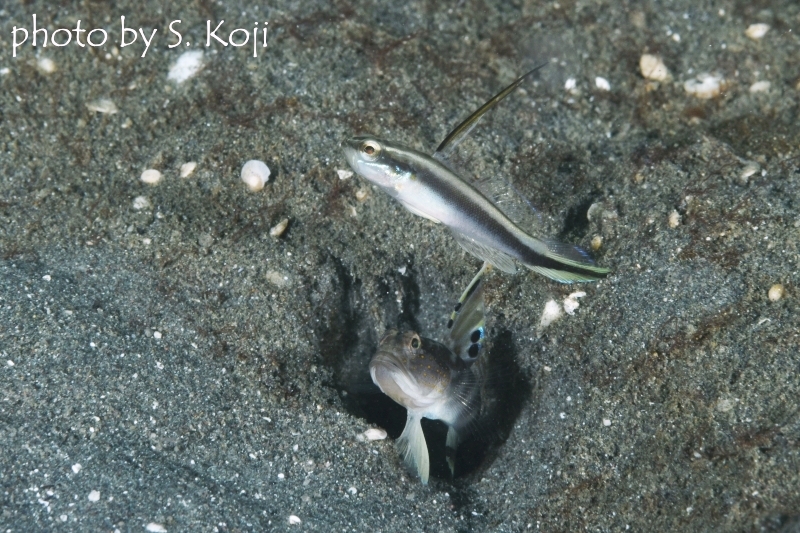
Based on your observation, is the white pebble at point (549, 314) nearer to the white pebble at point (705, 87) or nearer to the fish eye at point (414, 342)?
the fish eye at point (414, 342)

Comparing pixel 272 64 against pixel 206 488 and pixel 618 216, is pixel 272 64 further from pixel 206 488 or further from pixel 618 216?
pixel 206 488

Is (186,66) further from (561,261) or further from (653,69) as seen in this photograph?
(653,69)

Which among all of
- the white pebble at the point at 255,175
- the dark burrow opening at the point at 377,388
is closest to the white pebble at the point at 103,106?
the white pebble at the point at 255,175

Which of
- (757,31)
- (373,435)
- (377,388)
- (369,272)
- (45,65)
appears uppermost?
(757,31)

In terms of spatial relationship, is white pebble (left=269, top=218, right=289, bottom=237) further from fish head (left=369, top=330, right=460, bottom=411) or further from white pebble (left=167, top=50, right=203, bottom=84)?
white pebble (left=167, top=50, right=203, bottom=84)

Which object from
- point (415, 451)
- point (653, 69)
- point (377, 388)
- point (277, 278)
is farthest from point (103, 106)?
point (653, 69)

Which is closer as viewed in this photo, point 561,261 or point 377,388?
point 561,261

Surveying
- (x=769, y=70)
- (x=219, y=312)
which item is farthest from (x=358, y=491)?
(x=769, y=70)
